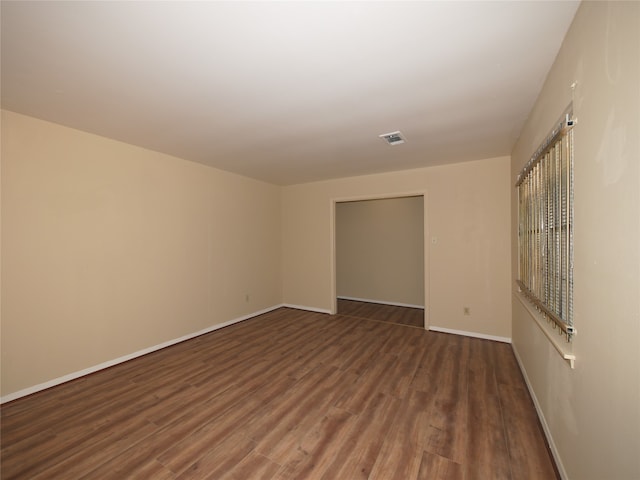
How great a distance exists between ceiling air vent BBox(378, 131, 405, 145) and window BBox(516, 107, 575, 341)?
121cm

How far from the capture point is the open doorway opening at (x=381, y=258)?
5.44 metres

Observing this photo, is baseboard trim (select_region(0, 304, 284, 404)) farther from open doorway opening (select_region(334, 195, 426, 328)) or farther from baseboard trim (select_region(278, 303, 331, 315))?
open doorway opening (select_region(334, 195, 426, 328))

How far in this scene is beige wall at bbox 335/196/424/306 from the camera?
18.1 feet

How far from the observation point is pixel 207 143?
306cm

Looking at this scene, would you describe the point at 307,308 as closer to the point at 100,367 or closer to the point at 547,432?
the point at 100,367

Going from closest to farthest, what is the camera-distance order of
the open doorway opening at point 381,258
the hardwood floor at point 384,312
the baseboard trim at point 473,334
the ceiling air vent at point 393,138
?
the ceiling air vent at point 393,138 < the baseboard trim at point 473,334 < the hardwood floor at point 384,312 < the open doorway opening at point 381,258

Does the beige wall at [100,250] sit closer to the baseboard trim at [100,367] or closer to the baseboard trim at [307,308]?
the baseboard trim at [100,367]

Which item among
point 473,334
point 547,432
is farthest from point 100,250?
point 473,334

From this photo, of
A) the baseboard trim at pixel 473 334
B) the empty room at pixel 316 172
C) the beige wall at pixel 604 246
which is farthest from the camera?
the baseboard trim at pixel 473 334

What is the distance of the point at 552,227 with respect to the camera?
1.66 metres

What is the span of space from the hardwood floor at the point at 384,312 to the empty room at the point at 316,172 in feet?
1.30

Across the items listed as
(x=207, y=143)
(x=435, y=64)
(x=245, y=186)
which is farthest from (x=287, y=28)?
(x=245, y=186)

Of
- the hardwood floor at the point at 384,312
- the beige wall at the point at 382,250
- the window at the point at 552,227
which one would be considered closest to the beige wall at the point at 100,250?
the hardwood floor at the point at 384,312

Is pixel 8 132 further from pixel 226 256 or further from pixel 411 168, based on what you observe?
pixel 411 168
